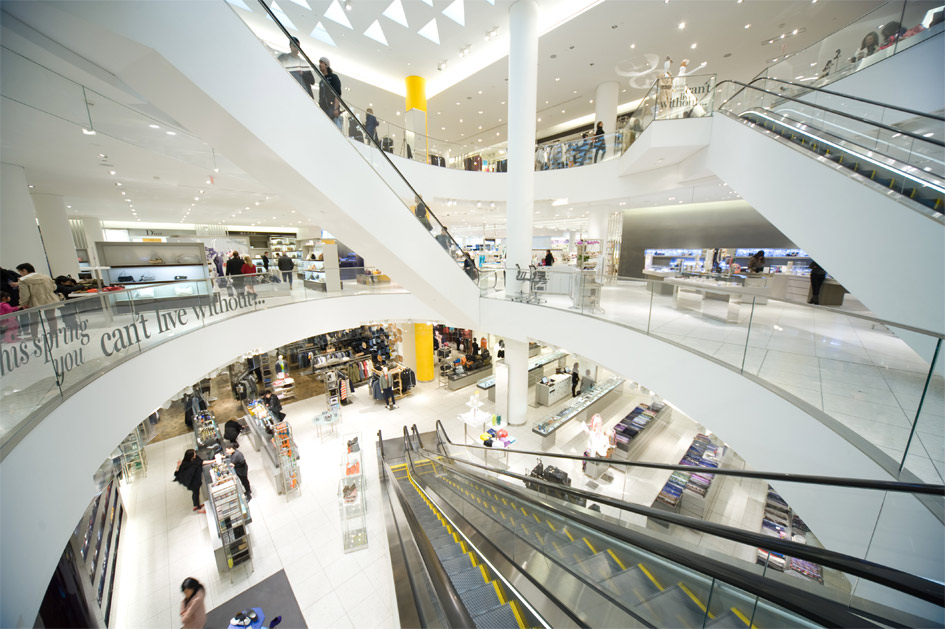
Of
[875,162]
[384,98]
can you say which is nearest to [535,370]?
[875,162]

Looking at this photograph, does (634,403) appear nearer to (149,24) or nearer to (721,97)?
(721,97)

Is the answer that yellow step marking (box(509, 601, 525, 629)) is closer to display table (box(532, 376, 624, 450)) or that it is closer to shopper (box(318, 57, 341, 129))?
shopper (box(318, 57, 341, 129))

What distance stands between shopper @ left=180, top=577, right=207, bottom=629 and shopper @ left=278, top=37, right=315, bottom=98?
232 inches

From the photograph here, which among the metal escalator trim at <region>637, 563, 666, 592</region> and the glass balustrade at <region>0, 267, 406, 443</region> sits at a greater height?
the glass balustrade at <region>0, 267, 406, 443</region>

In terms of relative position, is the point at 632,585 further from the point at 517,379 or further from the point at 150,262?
the point at 150,262

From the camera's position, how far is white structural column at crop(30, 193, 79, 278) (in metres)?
7.77

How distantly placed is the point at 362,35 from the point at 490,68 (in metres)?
3.92

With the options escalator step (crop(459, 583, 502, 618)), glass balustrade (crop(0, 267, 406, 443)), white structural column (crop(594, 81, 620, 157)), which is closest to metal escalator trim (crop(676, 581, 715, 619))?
escalator step (crop(459, 583, 502, 618))

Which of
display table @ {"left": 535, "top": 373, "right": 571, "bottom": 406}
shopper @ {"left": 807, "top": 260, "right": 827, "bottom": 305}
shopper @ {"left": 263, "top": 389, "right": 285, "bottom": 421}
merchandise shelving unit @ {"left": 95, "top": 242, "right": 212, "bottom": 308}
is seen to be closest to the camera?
shopper @ {"left": 807, "top": 260, "right": 827, "bottom": 305}

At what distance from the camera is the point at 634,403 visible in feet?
36.2

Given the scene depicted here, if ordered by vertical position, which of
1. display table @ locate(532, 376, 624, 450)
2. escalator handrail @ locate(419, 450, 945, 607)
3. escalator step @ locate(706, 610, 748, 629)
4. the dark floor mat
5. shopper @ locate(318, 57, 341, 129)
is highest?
shopper @ locate(318, 57, 341, 129)

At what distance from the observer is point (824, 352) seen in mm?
3299

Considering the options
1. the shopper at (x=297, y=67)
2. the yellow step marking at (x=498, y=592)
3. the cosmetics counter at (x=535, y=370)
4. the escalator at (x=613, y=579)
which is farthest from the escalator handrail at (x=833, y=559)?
the cosmetics counter at (x=535, y=370)

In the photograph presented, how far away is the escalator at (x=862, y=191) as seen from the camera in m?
3.15
